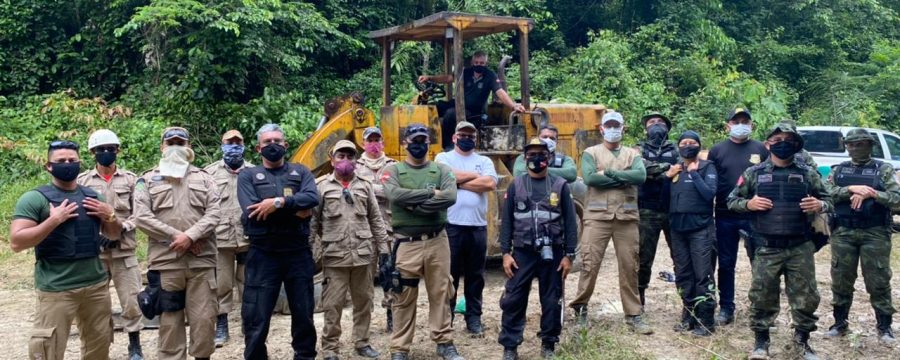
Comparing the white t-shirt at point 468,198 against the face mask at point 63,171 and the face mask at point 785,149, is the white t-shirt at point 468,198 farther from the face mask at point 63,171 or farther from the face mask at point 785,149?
the face mask at point 63,171

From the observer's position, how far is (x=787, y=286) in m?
5.81

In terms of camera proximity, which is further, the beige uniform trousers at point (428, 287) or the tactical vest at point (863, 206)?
the tactical vest at point (863, 206)

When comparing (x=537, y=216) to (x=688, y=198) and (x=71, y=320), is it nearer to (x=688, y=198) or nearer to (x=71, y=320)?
(x=688, y=198)

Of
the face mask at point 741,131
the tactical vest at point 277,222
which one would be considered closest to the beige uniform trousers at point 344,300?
the tactical vest at point 277,222

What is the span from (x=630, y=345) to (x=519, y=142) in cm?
291

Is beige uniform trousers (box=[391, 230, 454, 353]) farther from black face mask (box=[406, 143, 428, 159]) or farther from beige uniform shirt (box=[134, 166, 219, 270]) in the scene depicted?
beige uniform shirt (box=[134, 166, 219, 270])

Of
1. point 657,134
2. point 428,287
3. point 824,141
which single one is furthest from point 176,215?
point 824,141

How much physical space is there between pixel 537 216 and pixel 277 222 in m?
1.88

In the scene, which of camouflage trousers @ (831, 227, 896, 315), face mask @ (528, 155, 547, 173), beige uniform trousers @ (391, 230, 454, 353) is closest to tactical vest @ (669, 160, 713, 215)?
camouflage trousers @ (831, 227, 896, 315)

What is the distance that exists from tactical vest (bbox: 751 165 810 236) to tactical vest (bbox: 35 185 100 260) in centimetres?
471

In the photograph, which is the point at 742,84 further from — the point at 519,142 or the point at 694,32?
the point at 519,142

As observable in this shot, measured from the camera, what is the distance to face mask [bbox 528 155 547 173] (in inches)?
227

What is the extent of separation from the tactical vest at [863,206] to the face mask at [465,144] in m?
3.01

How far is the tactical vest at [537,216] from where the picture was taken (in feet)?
18.7
